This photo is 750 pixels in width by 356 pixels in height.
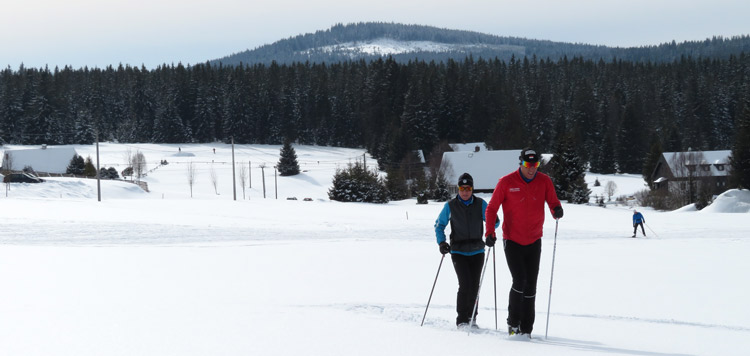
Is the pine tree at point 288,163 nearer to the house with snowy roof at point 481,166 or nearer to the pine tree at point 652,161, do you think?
the house with snowy roof at point 481,166

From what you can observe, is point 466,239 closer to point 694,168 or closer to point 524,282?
point 524,282

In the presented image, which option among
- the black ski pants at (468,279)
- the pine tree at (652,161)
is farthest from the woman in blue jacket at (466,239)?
the pine tree at (652,161)

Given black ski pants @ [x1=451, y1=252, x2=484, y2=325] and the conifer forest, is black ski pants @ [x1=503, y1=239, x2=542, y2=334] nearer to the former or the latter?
black ski pants @ [x1=451, y1=252, x2=484, y2=325]

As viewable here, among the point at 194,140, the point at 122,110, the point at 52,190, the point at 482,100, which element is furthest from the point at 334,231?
the point at 122,110

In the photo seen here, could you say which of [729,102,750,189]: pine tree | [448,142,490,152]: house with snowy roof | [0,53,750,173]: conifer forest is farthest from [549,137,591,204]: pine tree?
[0,53,750,173]: conifer forest

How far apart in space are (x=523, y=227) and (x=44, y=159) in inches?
3231

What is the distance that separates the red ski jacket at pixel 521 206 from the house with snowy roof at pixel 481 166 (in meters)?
59.0

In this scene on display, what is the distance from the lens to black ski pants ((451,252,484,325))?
7.05 metres

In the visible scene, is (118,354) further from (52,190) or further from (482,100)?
(482,100)

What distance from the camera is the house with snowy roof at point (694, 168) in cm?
6788

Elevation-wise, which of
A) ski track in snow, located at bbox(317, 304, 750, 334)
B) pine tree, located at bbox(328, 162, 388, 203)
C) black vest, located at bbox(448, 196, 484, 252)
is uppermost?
black vest, located at bbox(448, 196, 484, 252)

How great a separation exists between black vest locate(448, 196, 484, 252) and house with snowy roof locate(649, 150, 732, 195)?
212 feet

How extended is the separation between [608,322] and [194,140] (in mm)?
110833

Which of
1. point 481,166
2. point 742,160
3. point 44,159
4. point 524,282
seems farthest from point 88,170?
point 524,282
